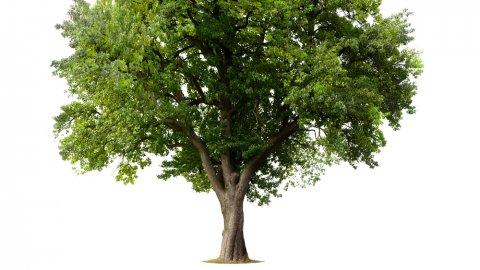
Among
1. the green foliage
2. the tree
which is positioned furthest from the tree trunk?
the green foliage

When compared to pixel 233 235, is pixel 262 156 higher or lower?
higher

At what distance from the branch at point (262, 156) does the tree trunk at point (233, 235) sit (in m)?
0.73

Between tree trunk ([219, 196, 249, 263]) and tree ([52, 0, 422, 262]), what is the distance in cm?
6

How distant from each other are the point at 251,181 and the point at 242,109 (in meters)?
3.86

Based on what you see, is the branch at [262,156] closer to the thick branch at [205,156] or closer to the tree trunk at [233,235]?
the tree trunk at [233,235]

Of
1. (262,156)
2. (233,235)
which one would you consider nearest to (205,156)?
(262,156)

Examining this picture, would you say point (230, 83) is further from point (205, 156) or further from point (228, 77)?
point (205, 156)

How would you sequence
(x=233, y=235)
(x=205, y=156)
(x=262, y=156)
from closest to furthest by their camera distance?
(x=233, y=235)
(x=262, y=156)
(x=205, y=156)

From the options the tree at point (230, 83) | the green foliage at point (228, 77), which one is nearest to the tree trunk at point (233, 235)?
the tree at point (230, 83)

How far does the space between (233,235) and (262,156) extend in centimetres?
A: 383

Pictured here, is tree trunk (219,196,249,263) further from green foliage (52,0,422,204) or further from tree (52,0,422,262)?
green foliage (52,0,422,204)

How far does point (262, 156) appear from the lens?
29.6m

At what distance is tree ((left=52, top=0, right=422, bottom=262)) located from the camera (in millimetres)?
26438

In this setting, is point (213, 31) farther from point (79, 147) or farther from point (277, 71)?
point (79, 147)
